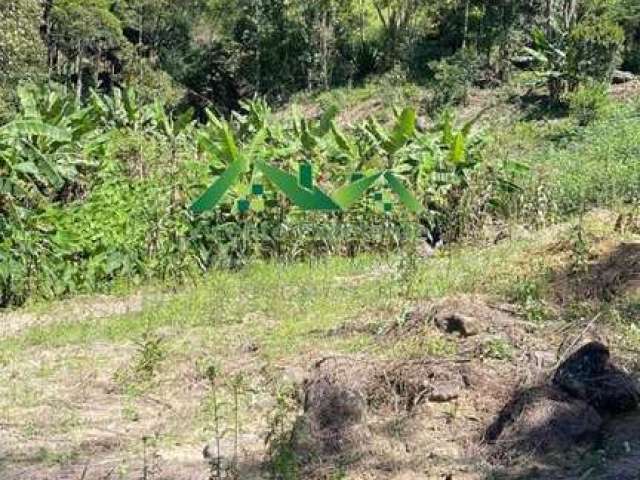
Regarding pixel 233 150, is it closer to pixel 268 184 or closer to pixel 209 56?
pixel 268 184

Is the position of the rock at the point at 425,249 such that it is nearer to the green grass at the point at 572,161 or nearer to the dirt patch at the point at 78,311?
the green grass at the point at 572,161

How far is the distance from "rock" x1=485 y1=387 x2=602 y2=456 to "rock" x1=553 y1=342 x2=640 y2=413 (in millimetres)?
74

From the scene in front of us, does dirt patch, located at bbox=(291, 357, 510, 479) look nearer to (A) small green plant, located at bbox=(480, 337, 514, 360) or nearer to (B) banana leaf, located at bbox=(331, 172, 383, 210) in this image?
(A) small green plant, located at bbox=(480, 337, 514, 360)

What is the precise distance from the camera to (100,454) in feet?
12.9

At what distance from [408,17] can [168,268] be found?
17.5 m

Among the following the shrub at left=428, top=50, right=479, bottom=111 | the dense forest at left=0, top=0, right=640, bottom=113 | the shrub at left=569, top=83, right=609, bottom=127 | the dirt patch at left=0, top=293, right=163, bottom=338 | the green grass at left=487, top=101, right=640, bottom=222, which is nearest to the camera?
the dirt patch at left=0, top=293, right=163, bottom=338

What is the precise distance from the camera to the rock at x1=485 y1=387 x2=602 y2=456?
3.54 m

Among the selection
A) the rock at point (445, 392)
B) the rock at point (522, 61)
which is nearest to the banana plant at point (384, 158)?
the rock at point (445, 392)

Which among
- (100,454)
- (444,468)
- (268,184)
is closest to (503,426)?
(444,468)

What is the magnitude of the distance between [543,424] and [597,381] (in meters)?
0.41

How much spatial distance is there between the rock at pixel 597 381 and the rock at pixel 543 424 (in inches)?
2.9

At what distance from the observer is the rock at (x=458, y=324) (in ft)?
16.3

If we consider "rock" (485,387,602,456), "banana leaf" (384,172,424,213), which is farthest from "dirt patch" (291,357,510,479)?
"banana leaf" (384,172,424,213)

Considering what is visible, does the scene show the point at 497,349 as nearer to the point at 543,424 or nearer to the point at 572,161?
the point at 543,424
